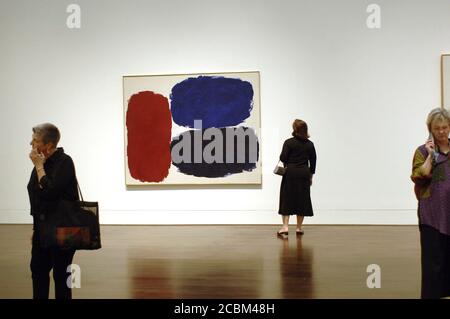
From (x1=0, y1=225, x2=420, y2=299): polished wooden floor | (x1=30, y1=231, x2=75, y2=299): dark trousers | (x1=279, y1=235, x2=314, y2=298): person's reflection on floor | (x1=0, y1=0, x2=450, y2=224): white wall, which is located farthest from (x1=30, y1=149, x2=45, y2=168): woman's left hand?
(x1=0, y1=0, x2=450, y2=224): white wall

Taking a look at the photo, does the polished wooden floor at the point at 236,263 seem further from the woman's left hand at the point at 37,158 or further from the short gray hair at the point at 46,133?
the short gray hair at the point at 46,133

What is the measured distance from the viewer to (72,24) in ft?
31.9

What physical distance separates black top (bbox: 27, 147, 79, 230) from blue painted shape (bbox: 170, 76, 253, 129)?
5.57 m

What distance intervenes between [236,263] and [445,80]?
5.20 metres

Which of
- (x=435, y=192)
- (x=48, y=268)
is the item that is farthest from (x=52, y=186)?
(x=435, y=192)

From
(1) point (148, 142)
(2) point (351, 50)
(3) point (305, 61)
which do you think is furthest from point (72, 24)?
(2) point (351, 50)

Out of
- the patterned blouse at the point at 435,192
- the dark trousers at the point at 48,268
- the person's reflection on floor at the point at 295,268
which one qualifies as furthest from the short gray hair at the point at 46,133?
the patterned blouse at the point at 435,192

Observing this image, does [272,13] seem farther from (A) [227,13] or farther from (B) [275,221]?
(B) [275,221]

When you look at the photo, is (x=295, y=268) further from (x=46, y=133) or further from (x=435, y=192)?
(x=46, y=133)

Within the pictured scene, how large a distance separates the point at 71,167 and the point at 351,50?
257 inches

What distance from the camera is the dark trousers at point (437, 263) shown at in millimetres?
3752

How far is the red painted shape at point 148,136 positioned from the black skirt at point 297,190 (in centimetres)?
255

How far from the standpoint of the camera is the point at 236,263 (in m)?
6.18

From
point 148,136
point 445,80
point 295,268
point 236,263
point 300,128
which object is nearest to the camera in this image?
point 295,268
